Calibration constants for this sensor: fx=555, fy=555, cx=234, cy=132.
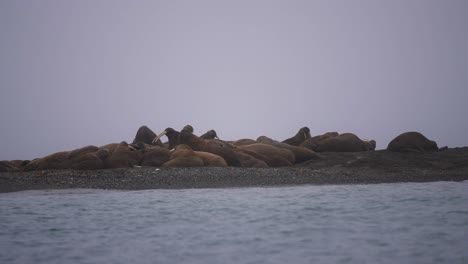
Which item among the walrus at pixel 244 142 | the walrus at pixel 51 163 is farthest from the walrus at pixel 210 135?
the walrus at pixel 51 163

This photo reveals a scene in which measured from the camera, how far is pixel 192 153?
17484 mm

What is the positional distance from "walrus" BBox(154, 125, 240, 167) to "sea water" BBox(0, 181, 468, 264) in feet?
15.7

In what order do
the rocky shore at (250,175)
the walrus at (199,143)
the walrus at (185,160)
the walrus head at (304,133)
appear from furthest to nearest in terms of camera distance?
the walrus head at (304,133), the walrus at (199,143), the walrus at (185,160), the rocky shore at (250,175)

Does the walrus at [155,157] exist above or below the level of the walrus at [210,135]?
below

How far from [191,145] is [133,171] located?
160 inches

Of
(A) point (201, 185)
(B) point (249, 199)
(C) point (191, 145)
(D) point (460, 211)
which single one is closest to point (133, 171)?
(A) point (201, 185)

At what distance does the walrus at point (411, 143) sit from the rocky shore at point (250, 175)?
1.53m

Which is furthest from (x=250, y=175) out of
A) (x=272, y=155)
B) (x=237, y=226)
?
(x=237, y=226)

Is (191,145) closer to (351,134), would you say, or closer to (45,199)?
(351,134)

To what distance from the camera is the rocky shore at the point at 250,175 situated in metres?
14.1

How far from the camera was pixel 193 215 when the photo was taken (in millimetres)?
9297

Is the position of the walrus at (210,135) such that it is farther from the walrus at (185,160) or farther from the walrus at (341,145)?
the walrus at (185,160)

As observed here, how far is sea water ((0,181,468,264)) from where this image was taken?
6422mm

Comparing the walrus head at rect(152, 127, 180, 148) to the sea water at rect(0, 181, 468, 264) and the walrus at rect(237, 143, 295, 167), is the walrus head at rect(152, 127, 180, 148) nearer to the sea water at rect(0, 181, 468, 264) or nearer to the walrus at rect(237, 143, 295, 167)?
the walrus at rect(237, 143, 295, 167)
